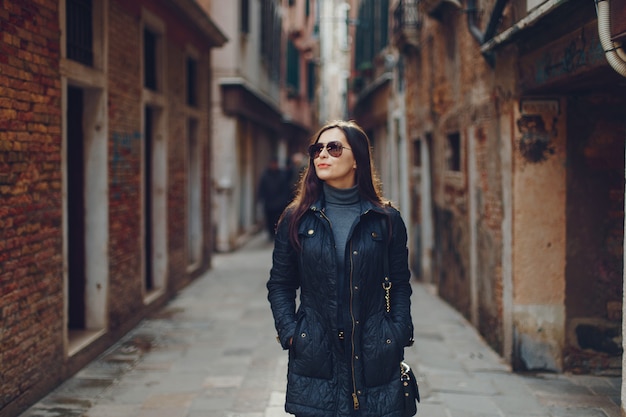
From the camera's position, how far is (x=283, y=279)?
11.3 feet

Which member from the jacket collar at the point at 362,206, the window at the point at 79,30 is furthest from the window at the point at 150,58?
the jacket collar at the point at 362,206

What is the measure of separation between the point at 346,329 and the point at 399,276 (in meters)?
0.40

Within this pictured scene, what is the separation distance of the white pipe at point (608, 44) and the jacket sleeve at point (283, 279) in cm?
215

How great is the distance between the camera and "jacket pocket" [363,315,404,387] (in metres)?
3.18

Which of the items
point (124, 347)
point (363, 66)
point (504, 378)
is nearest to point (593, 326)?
point (504, 378)

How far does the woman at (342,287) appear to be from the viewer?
125 inches

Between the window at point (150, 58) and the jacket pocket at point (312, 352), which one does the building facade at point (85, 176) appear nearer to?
the window at point (150, 58)

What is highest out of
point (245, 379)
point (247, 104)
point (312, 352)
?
point (247, 104)

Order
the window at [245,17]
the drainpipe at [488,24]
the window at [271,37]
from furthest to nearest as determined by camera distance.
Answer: the window at [271,37] < the window at [245,17] < the drainpipe at [488,24]

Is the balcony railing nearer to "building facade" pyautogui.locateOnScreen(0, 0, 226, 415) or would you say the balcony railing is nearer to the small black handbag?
"building facade" pyautogui.locateOnScreen(0, 0, 226, 415)

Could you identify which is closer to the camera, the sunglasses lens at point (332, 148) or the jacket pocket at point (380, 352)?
the jacket pocket at point (380, 352)

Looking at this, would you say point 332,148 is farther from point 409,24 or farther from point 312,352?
point 409,24

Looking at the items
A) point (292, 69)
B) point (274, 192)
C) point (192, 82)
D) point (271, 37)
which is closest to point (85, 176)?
point (192, 82)

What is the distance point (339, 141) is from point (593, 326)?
12.5ft
